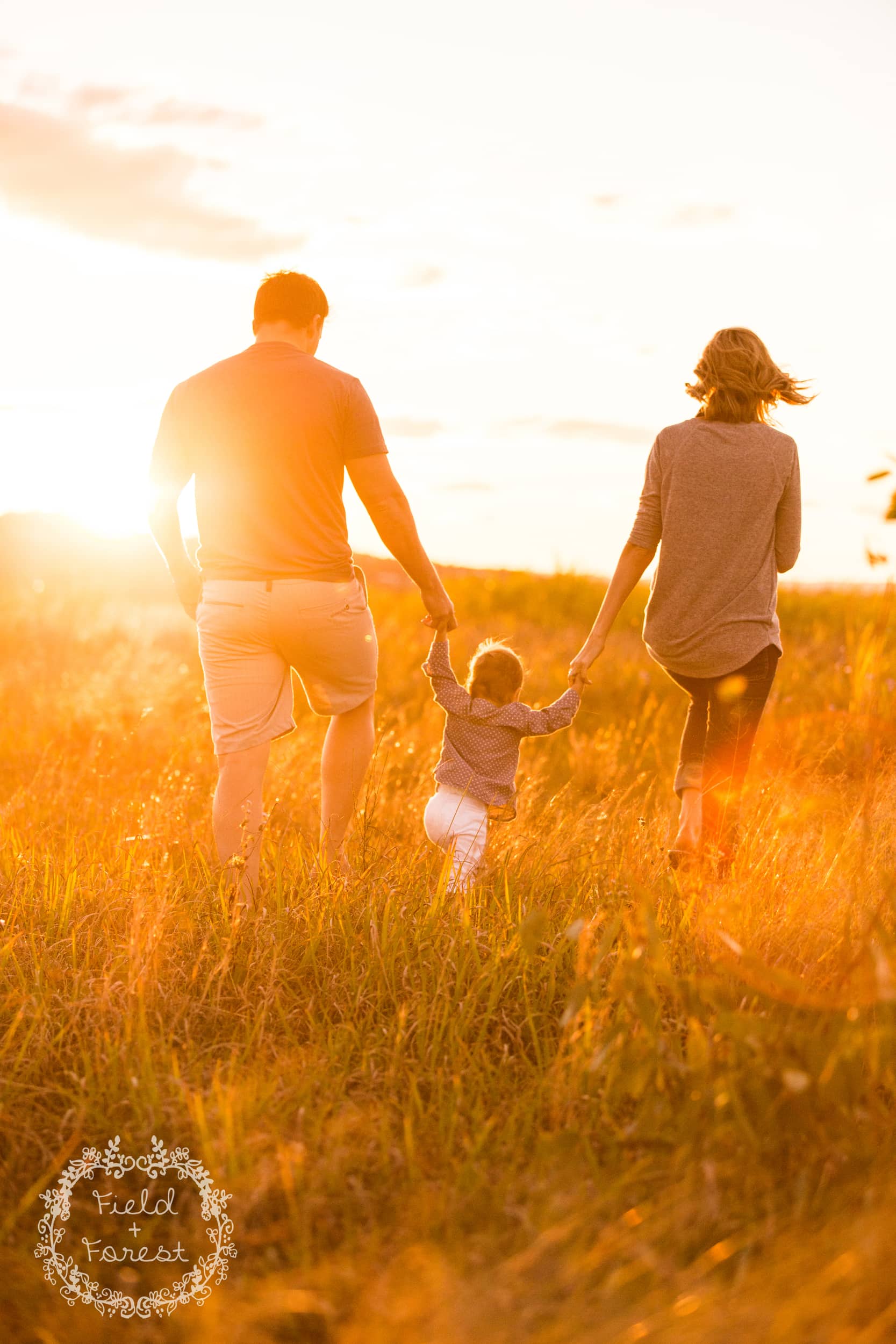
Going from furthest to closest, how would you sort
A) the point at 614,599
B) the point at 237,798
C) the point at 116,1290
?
the point at 614,599 < the point at 237,798 < the point at 116,1290

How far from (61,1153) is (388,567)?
21.9 meters

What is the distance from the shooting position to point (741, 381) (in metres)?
3.69

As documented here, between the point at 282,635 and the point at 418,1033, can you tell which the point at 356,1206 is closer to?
the point at 418,1033

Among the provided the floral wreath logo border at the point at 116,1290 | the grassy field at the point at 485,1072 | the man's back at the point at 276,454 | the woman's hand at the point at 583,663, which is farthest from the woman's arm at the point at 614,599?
the floral wreath logo border at the point at 116,1290

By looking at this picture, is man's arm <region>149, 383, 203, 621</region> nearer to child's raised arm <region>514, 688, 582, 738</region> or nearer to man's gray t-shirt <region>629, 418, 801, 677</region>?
child's raised arm <region>514, 688, 582, 738</region>

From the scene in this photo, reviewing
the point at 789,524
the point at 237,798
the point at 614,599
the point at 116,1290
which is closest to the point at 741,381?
the point at 789,524

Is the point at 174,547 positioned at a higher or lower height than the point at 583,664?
higher

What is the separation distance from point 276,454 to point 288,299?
590mm

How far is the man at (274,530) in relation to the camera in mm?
3447

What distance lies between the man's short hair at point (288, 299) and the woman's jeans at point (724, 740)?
1.95m

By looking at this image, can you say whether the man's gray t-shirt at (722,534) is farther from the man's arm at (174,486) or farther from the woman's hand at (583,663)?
the man's arm at (174,486)

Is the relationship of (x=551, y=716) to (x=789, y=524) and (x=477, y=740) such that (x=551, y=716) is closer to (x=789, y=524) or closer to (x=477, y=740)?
(x=477, y=740)

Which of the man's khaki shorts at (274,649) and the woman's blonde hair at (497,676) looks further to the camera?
the woman's blonde hair at (497,676)

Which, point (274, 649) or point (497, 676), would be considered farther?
point (497, 676)
